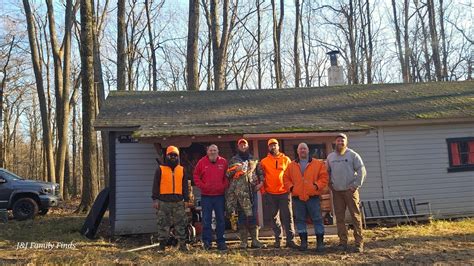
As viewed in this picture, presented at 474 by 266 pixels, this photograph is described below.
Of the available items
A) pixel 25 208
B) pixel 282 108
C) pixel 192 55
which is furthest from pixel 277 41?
pixel 25 208

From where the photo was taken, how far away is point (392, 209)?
37.4 ft

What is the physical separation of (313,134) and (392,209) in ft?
11.4

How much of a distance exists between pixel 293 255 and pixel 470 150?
7.22 meters

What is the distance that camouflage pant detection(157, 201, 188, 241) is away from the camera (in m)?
7.93

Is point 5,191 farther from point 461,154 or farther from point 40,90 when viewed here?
point 461,154

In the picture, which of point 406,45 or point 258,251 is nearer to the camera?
point 258,251

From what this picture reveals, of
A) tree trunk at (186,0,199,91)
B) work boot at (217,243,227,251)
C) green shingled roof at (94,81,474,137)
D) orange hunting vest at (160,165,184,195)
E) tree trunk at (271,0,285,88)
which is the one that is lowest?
work boot at (217,243,227,251)

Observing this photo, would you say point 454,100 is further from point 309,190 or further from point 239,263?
point 239,263

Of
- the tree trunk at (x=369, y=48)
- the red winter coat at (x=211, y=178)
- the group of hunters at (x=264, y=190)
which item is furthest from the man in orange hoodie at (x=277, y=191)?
the tree trunk at (x=369, y=48)

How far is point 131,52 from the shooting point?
29812 mm

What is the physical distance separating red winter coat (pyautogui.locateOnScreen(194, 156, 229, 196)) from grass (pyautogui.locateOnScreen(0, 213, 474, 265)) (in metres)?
1.07

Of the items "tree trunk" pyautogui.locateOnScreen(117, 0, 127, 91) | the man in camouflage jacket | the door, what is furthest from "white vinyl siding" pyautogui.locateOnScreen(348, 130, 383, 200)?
"tree trunk" pyautogui.locateOnScreen(117, 0, 127, 91)

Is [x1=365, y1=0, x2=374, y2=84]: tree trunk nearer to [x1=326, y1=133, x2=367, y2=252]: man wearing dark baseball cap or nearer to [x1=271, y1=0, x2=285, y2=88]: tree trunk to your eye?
[x1=271, y1=0, x2=285, y2=88]: tree trunk

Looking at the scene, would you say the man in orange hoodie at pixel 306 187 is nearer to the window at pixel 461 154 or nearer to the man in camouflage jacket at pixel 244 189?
the man in camouflage jacket at pixel 244 189
